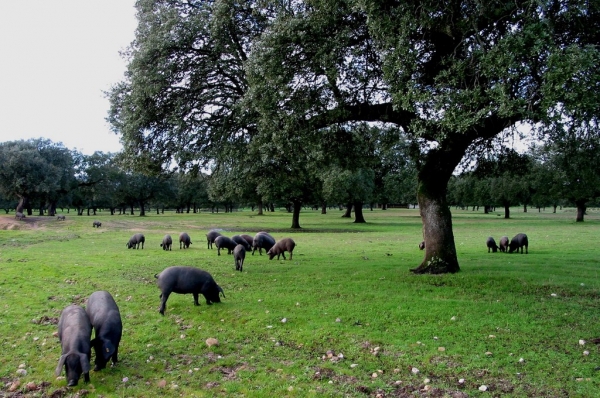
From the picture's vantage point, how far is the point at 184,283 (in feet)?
34.5

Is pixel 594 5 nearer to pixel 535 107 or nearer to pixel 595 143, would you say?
pixel 535 107

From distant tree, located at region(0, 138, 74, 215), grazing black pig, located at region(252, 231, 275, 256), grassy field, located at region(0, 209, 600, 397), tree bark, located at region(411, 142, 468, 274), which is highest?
distant tree, located at region(0, 138, 74, 215)

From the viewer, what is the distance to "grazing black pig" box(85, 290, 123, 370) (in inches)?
276

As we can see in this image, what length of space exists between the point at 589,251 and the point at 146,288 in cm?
2354

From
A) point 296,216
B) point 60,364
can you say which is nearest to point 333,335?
point 60,364

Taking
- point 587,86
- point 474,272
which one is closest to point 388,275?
point 474,272

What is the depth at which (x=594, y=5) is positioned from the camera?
1003 cm

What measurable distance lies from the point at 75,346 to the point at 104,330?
2.02 feet

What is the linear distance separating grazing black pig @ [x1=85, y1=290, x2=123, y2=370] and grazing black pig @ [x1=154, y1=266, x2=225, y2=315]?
2.32 meters

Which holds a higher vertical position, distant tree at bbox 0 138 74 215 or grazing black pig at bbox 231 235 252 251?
distant tree at bbox 0 138 74 215

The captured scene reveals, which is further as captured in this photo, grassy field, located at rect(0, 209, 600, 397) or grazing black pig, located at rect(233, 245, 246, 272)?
grazing black pig, located at rect(233, 245, 246, 272)

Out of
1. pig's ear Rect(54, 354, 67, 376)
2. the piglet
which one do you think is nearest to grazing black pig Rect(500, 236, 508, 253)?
the piglet

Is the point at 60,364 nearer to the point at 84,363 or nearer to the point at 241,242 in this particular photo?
the point at 84,363

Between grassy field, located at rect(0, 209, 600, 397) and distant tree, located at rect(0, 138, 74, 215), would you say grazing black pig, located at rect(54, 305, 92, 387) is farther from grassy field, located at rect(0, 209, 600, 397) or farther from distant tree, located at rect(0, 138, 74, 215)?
distant tree, located at rect(0, 138, 74, 215)
